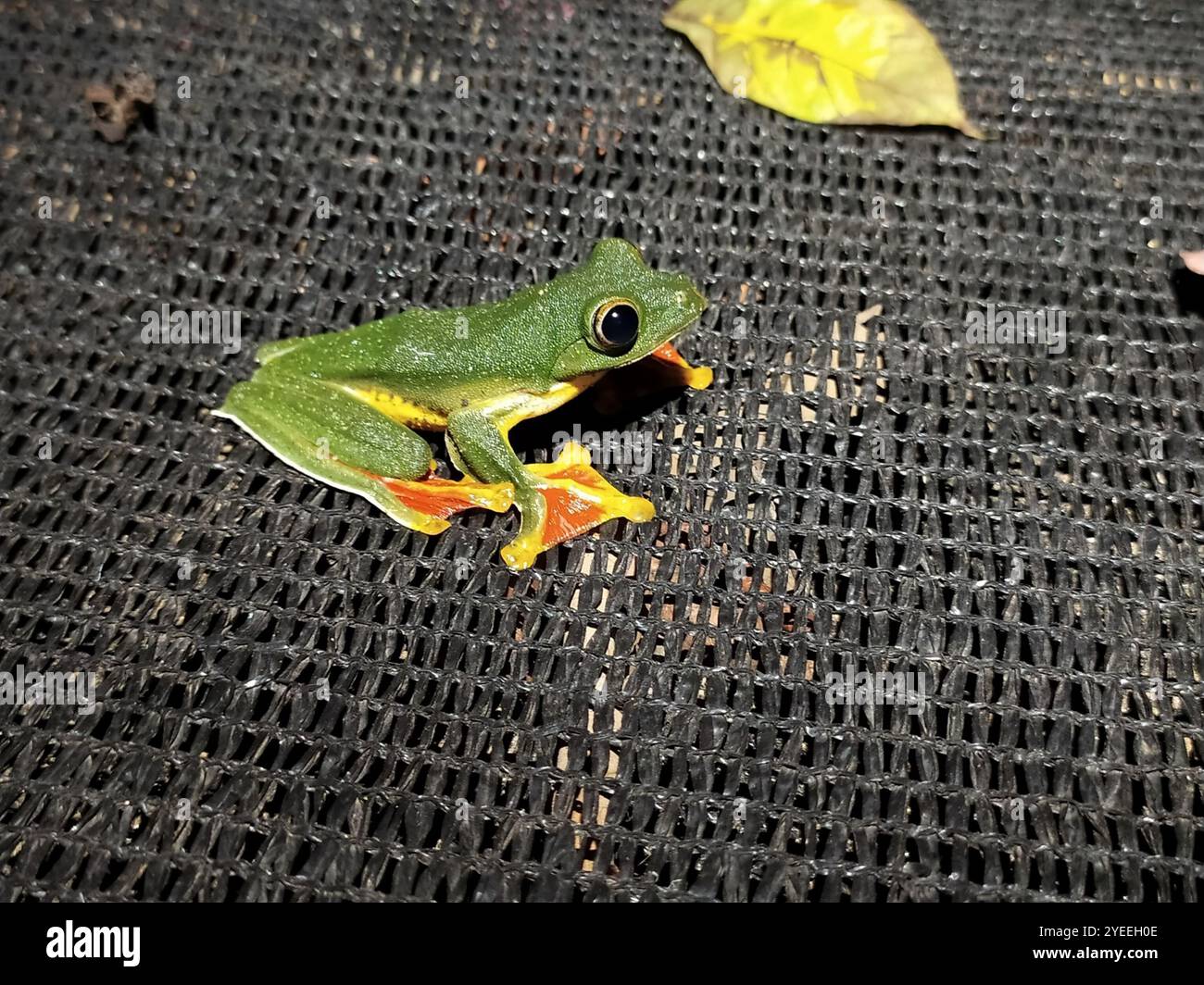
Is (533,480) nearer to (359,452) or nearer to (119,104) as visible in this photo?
(359,452)

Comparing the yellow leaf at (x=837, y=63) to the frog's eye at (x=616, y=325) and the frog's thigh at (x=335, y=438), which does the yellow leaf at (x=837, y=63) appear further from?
the frog's thigh at (x=335, y=438)

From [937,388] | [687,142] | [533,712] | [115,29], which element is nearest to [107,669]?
[533,712]

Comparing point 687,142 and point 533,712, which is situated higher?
point 687,142

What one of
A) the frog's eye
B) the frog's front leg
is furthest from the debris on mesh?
the frog's eye

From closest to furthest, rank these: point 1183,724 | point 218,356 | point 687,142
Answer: point 1183,724 < point 218,356 < point 687,142

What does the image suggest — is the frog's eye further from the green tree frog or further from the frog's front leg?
the frog's front leg

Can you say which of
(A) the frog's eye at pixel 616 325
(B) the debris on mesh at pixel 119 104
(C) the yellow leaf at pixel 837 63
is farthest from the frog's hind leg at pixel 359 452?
(C) the yellow leaf at pixel 837 63
